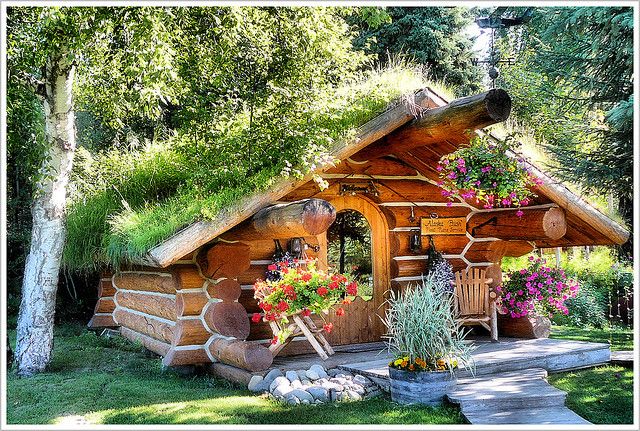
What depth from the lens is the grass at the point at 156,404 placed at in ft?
20.1

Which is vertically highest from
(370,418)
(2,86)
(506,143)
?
(2,86)

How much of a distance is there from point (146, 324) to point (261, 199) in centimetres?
356

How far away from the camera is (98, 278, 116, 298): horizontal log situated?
12359mm

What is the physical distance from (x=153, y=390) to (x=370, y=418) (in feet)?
8.44

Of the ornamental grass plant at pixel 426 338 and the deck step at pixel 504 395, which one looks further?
the ornamental grass plant at pixel 426 338

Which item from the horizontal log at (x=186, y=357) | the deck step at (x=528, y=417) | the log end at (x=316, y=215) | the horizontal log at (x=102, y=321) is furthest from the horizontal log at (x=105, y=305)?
the deck step at (x=528, y=417)

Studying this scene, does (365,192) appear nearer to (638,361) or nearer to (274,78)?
(274,78)

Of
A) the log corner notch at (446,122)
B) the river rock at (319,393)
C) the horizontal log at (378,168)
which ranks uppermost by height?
the log corner notch at (446,122)

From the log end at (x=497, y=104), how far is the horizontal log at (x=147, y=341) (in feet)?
16.4

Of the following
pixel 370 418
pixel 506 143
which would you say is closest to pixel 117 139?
pixel 506 143

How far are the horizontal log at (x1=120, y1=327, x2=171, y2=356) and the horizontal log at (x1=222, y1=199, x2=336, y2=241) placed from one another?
2.61 meters

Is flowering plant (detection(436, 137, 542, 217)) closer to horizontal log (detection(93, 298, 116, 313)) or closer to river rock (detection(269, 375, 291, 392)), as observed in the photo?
river rock (detection(269, 375, 291, 392))

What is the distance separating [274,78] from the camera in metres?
8.11

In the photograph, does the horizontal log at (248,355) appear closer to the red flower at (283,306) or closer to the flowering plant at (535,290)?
the red flower at (283,306)
